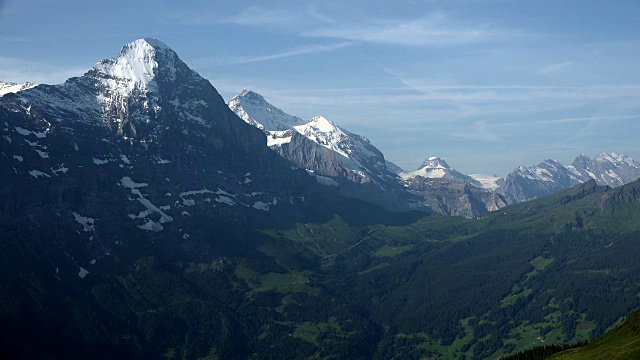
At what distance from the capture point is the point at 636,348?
190m

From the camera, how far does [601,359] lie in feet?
650

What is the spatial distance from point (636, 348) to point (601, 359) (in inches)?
443
